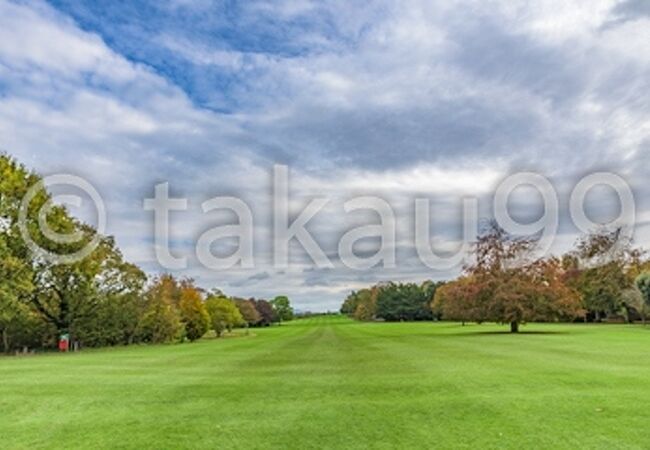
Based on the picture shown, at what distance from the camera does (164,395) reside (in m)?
12.7

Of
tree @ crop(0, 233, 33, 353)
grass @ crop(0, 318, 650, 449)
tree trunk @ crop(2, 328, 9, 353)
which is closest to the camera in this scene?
grass @ crop(0, 318, 650, 449)

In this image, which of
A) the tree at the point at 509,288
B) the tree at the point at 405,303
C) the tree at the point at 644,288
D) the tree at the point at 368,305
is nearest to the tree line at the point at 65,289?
the tree at the point at 509,288

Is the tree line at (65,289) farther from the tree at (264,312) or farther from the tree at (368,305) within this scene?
the tree at (368,305)

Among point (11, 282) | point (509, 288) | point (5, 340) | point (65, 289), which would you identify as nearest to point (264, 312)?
point (65, 289)

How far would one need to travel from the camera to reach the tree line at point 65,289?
3700 centimetres

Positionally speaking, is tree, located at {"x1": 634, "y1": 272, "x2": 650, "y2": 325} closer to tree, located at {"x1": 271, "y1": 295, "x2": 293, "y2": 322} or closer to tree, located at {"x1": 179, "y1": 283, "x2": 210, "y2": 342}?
tree, located at {"x1": 179, "y1": 283, "x2": 210, "y2": 342}

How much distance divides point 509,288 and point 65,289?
3642 cm

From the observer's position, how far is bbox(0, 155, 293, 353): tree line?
3700 cm

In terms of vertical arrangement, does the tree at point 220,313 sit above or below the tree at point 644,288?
below

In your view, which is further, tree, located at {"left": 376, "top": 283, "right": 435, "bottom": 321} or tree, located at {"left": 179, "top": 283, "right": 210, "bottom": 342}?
tree, located at {"left": 376, "top": 283, "right": 435, "bottom": 321}

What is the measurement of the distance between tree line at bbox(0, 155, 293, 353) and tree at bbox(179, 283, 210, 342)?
359cm

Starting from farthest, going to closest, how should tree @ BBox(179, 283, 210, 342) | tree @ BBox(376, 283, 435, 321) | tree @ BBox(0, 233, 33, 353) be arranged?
1. tree @ BBox(376, 283, 435, 321)
2. tree @ BBox(179, 283, 210, 342)
3. tree @ BBox(0, 233, 33, 353)

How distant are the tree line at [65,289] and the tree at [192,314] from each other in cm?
359

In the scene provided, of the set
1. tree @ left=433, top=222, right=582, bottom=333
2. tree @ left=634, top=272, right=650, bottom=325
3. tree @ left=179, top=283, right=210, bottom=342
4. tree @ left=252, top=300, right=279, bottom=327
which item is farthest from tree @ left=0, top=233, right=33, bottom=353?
tree @ left=252, top=300, right=279, bottom=327
